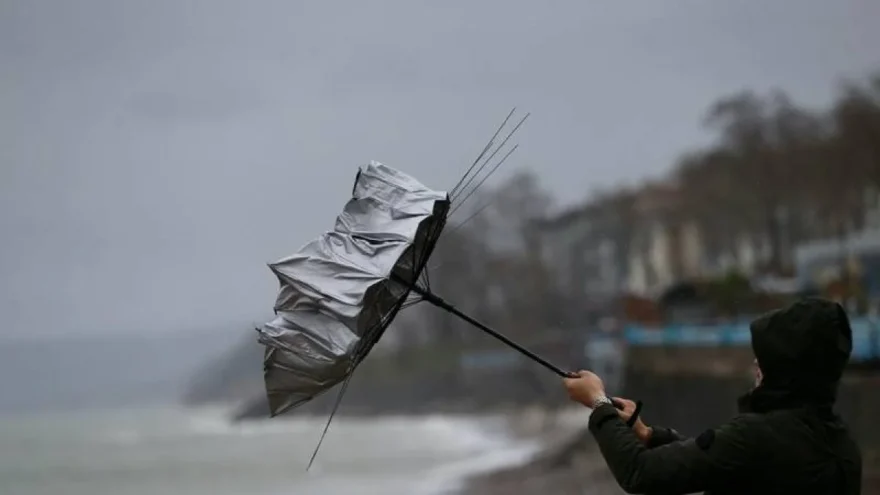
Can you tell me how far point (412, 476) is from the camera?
629 inches

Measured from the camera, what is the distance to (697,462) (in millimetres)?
1547

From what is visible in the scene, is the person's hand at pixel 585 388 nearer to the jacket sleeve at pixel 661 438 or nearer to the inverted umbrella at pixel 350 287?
the jacket sleeve at pixel 661 438

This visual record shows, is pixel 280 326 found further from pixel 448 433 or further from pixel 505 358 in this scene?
pixel 448 433

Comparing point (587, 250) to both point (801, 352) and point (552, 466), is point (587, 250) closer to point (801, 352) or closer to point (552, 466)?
point (552, 466)

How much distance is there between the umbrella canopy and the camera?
202 cm

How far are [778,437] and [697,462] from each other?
10 centimetres

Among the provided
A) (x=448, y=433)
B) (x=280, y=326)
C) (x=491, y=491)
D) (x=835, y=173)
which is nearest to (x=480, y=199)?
(x=491, y=491)

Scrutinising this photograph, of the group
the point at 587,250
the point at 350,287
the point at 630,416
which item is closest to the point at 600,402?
the point at 630,416

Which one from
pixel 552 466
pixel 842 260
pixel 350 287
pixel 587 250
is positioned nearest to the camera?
pixel 350 287

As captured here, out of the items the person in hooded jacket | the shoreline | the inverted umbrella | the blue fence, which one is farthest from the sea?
the person in hooded jacket

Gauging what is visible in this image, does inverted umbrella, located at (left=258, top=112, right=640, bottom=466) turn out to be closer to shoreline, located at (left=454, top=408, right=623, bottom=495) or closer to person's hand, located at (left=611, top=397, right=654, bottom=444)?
person's hand, located at (left=611, top=397, right=654, bottom=444)

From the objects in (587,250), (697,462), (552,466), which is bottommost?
(697,462)

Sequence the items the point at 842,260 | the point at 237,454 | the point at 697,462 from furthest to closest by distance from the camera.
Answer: the point at 237,454, the point at 842,260, the point at 697,462

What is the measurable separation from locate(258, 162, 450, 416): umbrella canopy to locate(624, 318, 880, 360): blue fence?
10.8m
